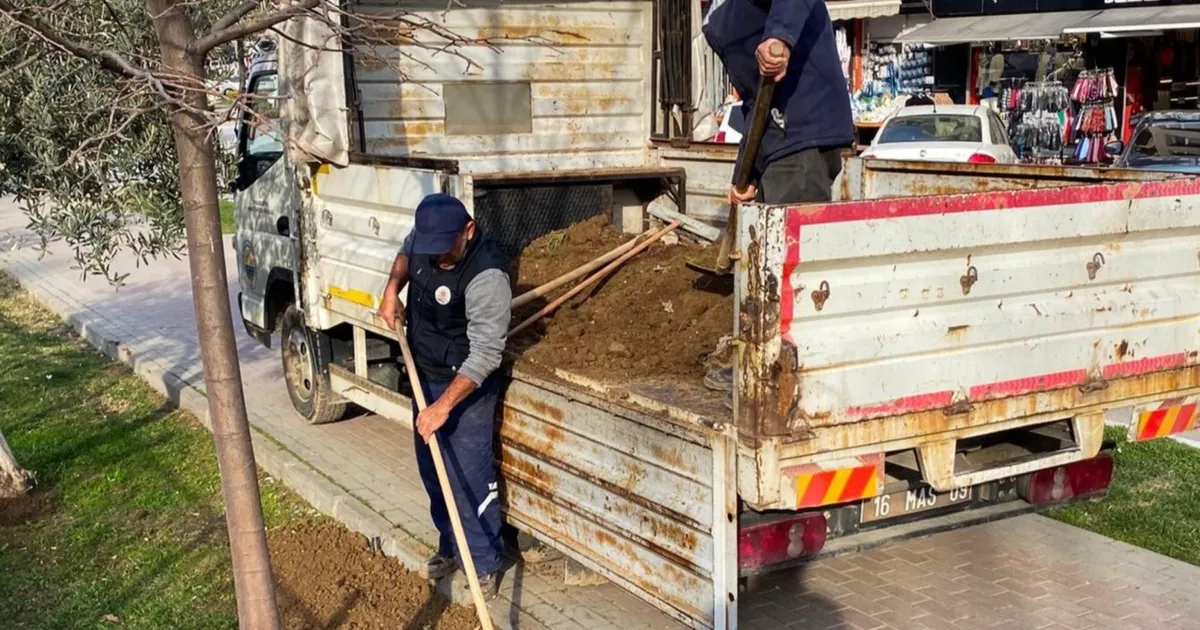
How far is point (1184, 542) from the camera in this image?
602 centimetres

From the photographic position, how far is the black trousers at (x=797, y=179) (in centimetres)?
499

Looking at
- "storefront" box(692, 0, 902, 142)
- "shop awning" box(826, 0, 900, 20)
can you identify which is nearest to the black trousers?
"storefront" box(692, 0, 902, 142)

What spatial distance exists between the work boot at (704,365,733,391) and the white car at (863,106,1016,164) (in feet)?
40.0

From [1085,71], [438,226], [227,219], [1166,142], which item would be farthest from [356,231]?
[1085,71]

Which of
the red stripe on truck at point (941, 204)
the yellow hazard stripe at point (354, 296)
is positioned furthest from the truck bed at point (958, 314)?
the yellow hazard stripe at point (354, 296)

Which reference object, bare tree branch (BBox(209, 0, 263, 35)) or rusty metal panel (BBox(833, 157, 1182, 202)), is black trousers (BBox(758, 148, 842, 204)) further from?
bare tree branch (BBox(209, 0, 263, 35))

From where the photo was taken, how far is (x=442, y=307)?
5223 millimetres

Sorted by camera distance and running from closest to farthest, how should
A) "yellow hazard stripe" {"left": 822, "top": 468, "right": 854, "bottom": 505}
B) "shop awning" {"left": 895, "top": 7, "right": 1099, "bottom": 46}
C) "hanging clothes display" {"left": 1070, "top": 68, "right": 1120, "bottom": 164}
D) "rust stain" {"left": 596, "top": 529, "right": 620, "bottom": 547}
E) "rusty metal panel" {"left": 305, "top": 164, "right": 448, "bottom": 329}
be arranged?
"yellow hazard stripe" {"left": 822, "top": 468, "right": 854, "bottom": 505}
"rust stain" {"left": 596, "top": 529, "right": 620, "bottom": 547}
"rusty metal panel" {"left": 305, "top": 164, "right": 448, "bottom": 329}
"hanging clothes display" {"left": 1070, "top": 68, "right": 1120, "bottom": 164}
"shop awning" {"left": 895, "top": 7, "right": 1099, "bottom": 46}

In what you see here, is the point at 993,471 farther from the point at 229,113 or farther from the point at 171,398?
the point at 171,398

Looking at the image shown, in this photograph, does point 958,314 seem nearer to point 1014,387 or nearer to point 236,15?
point 1014,387

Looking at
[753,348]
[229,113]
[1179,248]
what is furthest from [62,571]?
[1179,248]

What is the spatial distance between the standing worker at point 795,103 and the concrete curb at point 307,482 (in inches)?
79.6

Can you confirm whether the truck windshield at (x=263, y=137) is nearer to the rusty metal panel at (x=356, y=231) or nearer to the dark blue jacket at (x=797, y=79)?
the rusty metal panel at (x=356, y=231)

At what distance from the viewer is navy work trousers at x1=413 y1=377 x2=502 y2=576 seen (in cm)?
523
